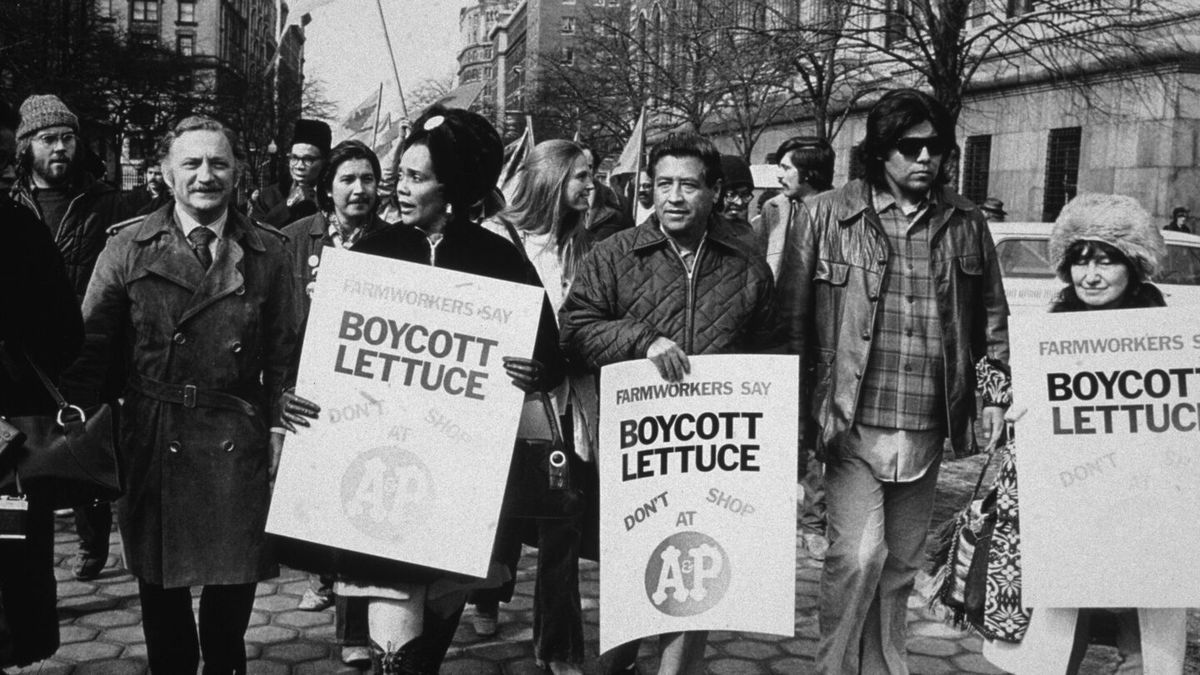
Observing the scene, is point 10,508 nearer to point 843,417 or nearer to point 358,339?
point 358,339

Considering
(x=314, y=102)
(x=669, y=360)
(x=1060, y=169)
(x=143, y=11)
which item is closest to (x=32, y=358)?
(x=669, y=360)

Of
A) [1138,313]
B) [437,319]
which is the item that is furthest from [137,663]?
[1138,313]

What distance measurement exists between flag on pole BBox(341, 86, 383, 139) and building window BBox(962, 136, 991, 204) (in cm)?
1900

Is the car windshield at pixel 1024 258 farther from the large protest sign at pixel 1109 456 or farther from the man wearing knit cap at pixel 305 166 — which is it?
the large protest sign at pixel 1109 456

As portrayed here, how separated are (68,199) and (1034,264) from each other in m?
9.17

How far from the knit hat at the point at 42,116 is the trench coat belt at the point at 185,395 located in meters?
2.63

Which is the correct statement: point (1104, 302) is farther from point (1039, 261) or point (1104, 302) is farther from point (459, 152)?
point (1039, 261)

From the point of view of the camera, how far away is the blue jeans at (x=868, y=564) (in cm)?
432

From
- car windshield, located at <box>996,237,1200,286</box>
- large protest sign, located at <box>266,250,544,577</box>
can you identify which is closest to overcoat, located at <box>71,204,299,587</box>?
large protest sign, located at <box>266,250,544,577</box>

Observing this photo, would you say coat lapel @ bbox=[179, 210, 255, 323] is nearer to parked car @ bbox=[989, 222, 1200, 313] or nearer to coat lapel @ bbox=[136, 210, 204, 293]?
coat lapel @ bbox=[136, 210, 204, 293]

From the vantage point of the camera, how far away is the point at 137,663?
4.77 meters

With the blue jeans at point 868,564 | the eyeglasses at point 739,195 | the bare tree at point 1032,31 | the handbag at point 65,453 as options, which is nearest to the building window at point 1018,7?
the bare tree at point 1032,31

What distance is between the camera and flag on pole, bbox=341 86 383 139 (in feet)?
35.5

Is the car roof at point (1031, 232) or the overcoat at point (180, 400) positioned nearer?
the overcoat at point (180, 400)
